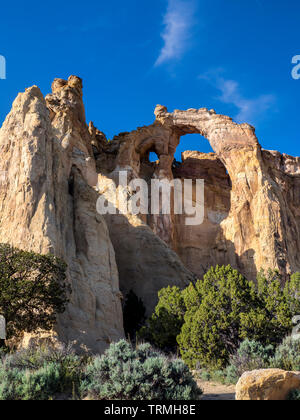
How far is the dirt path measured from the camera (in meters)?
11.1

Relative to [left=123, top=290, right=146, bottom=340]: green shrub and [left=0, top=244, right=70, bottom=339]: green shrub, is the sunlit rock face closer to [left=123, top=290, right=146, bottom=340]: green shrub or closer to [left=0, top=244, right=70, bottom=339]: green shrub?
[left=123, top=290, right=146, bottom=340]: green shrub

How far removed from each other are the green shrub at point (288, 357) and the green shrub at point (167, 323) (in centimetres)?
596

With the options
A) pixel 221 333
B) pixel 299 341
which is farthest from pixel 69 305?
pixel 299 341

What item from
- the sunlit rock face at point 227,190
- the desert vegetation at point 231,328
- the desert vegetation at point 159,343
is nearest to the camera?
the desert vegetation at point 159,343

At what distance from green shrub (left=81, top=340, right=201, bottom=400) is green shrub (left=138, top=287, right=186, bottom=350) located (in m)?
9.26

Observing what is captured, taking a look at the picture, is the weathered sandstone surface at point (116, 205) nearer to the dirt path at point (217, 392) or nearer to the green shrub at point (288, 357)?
the dirt path at point (217, 392)

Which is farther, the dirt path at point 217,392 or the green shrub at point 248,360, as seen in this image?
the green shrub at point 248,360

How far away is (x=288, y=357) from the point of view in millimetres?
13805

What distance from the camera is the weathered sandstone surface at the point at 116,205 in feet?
69.7

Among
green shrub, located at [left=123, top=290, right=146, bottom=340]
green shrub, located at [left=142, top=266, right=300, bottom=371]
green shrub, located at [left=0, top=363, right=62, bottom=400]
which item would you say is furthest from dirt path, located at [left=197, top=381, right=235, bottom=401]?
green shrub, located at [left=123, top=290, right=146, bottom=340]

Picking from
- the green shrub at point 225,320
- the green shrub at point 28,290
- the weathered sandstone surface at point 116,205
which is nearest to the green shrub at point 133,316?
the weathered sandstone surface at point 116,205

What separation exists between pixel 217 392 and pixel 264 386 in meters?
3.11

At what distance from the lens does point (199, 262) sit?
41.0 metres

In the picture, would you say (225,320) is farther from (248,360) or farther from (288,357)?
(288,357)
